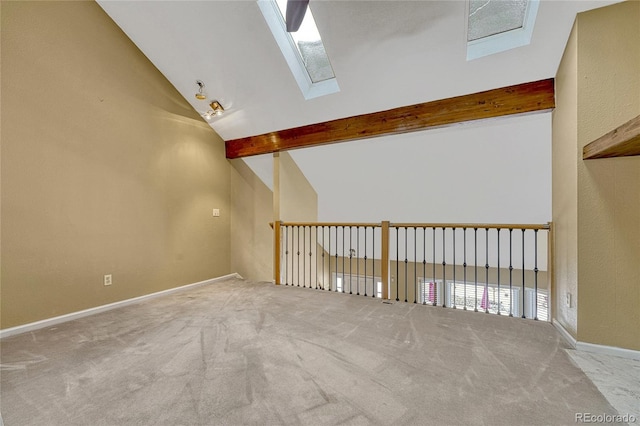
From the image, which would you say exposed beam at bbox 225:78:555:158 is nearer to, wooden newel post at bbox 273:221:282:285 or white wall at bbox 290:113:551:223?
white wall at bbox 290:113:551:223

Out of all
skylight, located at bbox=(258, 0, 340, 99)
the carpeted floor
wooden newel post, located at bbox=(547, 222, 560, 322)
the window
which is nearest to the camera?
the carpeted floor

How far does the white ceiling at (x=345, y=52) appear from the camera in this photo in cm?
244

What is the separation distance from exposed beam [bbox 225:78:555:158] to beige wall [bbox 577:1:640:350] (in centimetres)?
60

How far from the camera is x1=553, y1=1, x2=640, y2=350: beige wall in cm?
197

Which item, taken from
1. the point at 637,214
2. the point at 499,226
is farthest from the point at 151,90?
the point at 637,214

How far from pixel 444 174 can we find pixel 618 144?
2.34 metres

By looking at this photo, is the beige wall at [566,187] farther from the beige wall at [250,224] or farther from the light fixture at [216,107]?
the beige wall at [250,224]

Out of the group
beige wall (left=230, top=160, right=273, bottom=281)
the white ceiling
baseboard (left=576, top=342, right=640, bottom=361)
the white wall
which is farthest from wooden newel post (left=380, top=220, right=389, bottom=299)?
beige wall (left=230, top=160, right=273, bottom=281)

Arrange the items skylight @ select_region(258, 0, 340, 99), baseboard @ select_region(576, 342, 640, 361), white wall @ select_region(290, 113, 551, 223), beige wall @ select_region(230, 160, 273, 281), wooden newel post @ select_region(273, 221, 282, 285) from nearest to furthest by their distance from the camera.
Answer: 1. baseboard @ select_region(576, 342, 640, 361)
2. skylight @ select_region(258, 0, 340, 99)
3. white wall @ select_region(290, 113, 551, 223)
4. wooden newel post @ select_region(273, 221, 282, 285)
5. beige wall @ select_region(230, 160, 273, 281)

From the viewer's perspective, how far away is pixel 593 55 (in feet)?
6.74

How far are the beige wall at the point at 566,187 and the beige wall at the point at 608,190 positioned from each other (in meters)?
0.05

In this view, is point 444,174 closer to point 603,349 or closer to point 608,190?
point 608,190

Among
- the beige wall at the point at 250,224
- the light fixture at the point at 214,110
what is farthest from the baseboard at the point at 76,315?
the light fixture at the point at 214,110

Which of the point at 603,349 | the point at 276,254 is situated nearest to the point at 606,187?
the point at 603,349
